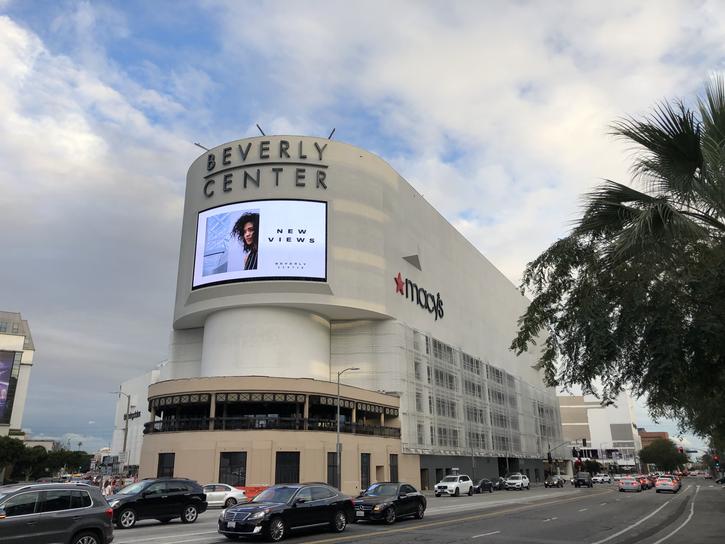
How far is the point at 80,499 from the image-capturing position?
1270 cm

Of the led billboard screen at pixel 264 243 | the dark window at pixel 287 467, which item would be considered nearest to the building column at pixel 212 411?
the dark window at pixel 287 467

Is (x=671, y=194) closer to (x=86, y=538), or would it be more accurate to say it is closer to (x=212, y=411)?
(x=86, y=538)

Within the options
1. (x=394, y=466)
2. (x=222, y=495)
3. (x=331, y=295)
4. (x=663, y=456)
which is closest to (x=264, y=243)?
(x=331, y=295)

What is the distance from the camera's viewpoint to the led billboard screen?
5472 centimetres

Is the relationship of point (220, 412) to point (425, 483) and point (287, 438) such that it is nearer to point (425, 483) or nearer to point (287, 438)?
point (287, 438)

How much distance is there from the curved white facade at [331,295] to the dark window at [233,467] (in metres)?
10.1

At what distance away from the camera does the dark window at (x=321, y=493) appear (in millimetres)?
17984

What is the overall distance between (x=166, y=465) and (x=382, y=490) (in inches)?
1158

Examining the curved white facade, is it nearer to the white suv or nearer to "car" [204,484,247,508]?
the white suv

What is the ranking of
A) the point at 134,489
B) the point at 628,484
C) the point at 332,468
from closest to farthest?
the point at 134,489 < the point at 332,468 < the point at 628,484

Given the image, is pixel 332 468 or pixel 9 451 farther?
pixel 9 451

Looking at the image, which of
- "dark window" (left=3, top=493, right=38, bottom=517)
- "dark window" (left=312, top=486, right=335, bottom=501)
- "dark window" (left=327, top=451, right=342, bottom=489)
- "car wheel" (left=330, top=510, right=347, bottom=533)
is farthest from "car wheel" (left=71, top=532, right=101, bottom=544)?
"dark window" (left=327, top=451, right=342, bottom=489)

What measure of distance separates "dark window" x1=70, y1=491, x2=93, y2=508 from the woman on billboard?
42.2m

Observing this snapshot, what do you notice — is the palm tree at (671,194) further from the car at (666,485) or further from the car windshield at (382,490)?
the car at (666,485)
